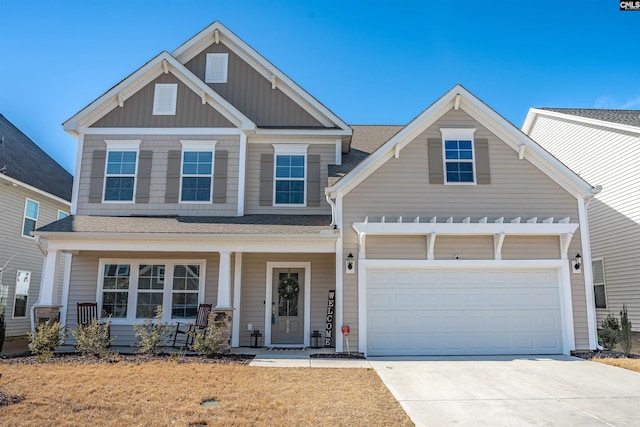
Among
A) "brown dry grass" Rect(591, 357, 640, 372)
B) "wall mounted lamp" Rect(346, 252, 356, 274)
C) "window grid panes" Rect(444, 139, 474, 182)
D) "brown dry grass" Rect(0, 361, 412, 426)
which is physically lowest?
"brown dry grass" Rect(0, 361, 412, 426)

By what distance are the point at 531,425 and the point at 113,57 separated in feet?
46.9

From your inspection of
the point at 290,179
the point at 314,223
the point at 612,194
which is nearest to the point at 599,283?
the point at 612,194

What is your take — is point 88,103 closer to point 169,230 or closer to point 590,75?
point 169,230

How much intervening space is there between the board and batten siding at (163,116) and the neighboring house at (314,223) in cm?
4

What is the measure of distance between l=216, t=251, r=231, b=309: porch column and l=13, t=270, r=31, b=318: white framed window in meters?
9.71

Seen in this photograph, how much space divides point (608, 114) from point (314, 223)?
11.3 metres

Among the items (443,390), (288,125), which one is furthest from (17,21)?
(443,390)

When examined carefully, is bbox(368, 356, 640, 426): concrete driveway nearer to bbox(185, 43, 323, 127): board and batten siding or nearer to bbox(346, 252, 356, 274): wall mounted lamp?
bbox(346, 252, 356, 274): wall mounted lamp

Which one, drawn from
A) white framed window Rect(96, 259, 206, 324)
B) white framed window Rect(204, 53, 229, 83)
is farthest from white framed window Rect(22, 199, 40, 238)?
white framed window Rect(204, 53, 229, 83)

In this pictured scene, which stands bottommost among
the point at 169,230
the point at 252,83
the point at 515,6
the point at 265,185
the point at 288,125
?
the point at 169,230

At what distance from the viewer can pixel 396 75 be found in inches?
711

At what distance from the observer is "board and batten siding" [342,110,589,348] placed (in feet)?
37.8

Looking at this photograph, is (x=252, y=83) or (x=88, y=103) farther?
(x=252, y=83)

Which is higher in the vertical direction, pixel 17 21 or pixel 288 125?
pixel 17 21
